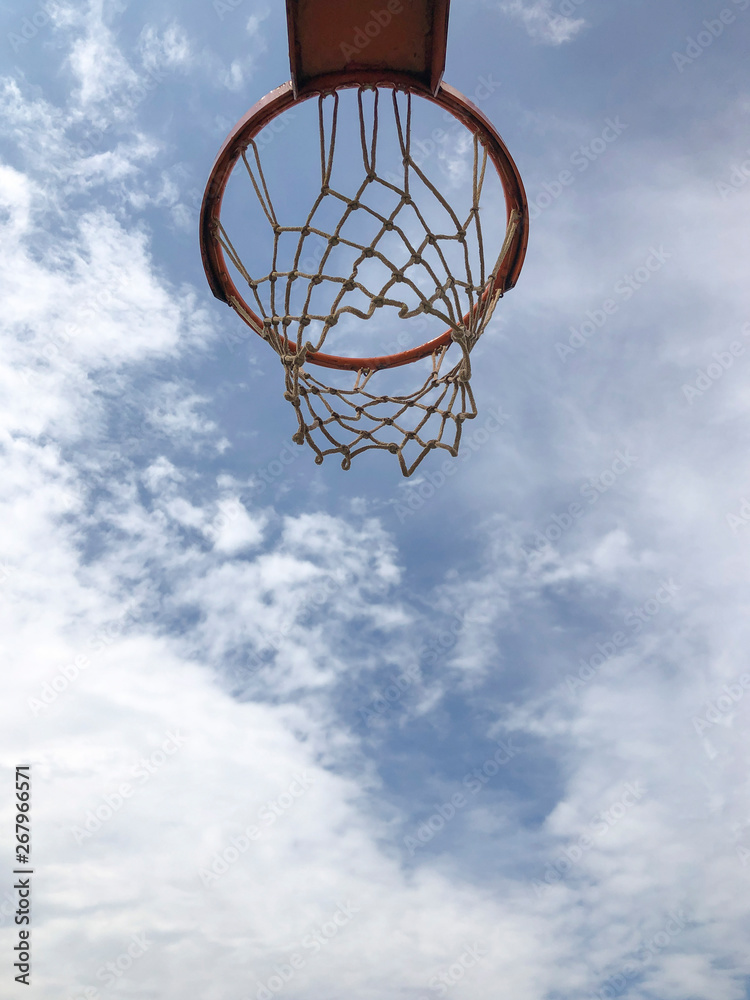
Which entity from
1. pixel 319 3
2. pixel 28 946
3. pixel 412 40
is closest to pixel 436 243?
pixel 412 40

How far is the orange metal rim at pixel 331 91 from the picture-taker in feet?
11.6

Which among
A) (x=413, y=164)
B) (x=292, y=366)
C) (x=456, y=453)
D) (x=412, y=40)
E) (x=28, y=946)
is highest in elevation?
(x=412, y=40)

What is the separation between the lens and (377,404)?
14.1 ft

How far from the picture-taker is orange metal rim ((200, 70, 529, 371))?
3531mm

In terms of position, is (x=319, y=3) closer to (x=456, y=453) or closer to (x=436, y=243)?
(x=436, y=243)

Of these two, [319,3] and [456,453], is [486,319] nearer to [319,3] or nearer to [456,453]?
[456,453]

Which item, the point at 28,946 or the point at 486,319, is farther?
the point at 28,946

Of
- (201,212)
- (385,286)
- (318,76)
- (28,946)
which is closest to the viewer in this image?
(318,76)

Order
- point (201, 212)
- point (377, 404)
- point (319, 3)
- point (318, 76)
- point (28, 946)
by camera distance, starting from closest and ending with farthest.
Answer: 1. point (319, 3)
2. point (318, 76)
3. point (201, 212)
4. point (377, 404)
5. point (28, 946)

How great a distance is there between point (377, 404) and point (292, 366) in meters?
0.61

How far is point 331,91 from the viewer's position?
355cm

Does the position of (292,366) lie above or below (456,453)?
above

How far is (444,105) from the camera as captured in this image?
3652mm

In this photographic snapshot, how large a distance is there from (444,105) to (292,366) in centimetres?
148
